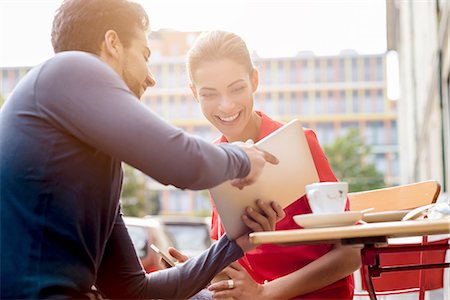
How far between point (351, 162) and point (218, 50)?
5316cm

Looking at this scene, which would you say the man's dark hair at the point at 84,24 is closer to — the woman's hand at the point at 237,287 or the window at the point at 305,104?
the woman's hand at the point at 237,287

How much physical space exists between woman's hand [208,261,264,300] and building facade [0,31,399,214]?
237 feet

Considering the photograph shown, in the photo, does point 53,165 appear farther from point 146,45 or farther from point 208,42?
point 208,42

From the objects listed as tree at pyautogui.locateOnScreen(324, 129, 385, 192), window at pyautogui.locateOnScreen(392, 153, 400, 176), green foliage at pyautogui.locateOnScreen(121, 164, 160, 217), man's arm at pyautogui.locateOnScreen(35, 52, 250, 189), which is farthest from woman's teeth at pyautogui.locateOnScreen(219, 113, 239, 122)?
window at pyautogui.locateOnScreen(392, 153, 400, 176)

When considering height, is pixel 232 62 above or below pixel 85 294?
above

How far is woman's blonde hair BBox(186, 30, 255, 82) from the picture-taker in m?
2.98

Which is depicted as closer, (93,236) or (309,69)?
(93,236)

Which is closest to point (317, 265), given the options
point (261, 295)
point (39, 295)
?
point (261, 295)

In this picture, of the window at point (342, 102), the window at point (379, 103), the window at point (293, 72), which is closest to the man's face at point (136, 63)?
the window at point (342, 102)

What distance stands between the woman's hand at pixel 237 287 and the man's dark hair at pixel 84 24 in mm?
825

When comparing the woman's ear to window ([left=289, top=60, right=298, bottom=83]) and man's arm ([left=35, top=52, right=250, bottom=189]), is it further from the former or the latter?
window ([left=289, top=60, right=298, bottom=83])

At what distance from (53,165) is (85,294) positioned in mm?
308

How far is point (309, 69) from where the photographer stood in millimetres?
77500

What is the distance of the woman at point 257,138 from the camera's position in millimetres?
2725
